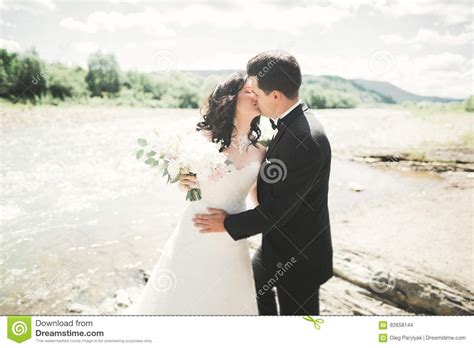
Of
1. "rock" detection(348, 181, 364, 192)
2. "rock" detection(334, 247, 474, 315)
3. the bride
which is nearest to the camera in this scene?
the bride

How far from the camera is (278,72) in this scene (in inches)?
93.5

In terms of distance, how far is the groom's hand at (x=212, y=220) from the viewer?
2.60 m

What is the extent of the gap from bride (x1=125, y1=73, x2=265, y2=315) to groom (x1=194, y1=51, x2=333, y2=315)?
10 cm

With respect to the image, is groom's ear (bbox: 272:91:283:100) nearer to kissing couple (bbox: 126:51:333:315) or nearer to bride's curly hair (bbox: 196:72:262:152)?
kissing couple (bbox: 126:51:333:315)

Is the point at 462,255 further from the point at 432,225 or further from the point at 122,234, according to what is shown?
the point at 122,234

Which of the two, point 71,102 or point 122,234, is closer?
point 122,234

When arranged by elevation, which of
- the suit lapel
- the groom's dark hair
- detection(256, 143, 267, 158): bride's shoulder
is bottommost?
detection(256, 143, 267, 158): bride's shoulder

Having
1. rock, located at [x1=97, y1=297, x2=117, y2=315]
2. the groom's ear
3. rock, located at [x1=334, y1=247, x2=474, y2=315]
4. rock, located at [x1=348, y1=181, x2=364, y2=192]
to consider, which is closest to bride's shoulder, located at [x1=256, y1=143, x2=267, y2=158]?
the groom's ear

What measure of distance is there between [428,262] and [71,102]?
37.2 feet

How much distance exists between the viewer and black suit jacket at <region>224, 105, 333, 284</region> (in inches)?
91.3

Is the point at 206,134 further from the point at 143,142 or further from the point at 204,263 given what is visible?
the point at 204,263

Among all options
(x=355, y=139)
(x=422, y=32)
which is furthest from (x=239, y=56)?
(x=355, y=139)

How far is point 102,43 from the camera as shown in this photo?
496cm

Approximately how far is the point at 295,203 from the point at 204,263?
2.57 ft
